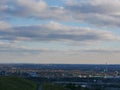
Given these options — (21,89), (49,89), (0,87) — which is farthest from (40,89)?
(0,87)

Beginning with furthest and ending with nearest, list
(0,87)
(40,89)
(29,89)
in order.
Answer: (40,89), (29,89), (0,87)

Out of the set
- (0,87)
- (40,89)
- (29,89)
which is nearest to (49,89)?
(40,89)

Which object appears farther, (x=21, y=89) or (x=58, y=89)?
(x=58, y=89)

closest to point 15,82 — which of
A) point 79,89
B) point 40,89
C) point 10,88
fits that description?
point 40,89

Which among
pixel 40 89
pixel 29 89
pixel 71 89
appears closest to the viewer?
pixel 29 89

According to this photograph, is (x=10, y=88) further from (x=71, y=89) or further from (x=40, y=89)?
(x=71, y=89)

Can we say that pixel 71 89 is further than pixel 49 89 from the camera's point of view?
Yes

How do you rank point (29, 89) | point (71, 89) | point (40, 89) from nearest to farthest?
point (29, 89) → point (40, 89) → point (71, 89)

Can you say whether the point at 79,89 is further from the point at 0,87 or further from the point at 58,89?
the point at 0,87

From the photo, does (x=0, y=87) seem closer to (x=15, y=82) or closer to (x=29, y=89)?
(x=29, y=89)
